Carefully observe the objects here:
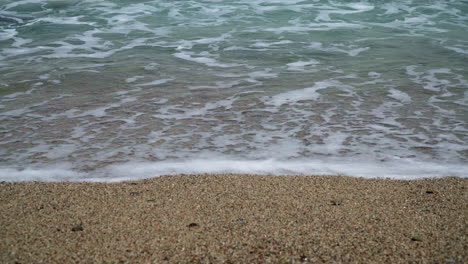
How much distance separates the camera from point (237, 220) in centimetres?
295

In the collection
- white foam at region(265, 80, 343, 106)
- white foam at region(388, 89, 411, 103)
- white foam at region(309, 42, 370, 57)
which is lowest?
white foam at region(309, 42, 370, 57)

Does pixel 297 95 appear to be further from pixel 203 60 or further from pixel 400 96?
pixel 203 60

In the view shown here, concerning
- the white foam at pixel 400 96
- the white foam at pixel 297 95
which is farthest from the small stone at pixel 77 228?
the white foam at pixel 400 96

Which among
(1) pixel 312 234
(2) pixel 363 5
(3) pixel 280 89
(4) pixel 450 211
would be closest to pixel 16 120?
(3) pixel 280 89

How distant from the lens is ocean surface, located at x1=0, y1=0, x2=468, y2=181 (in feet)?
13.7

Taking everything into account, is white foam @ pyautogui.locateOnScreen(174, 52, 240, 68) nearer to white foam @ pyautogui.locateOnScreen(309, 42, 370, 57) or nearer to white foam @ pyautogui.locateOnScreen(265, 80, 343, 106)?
white foam @ pyautogui.locateOnScreen(265, 80, 343, 106)

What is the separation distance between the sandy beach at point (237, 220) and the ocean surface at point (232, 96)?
369mm

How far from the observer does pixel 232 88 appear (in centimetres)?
623

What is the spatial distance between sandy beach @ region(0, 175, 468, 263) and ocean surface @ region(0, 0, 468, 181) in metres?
0.37

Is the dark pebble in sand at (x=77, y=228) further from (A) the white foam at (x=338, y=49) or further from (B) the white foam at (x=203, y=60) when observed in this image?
(A) the white foam at (x=338, y=49)

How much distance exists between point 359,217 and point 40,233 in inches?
73.9

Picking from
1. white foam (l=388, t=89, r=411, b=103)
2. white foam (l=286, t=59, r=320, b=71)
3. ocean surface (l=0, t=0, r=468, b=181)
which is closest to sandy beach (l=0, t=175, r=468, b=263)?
ocean surface (l=0, t=0, r=468, b=181)

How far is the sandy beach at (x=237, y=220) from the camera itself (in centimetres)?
252

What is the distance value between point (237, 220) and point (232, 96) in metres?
3.11
